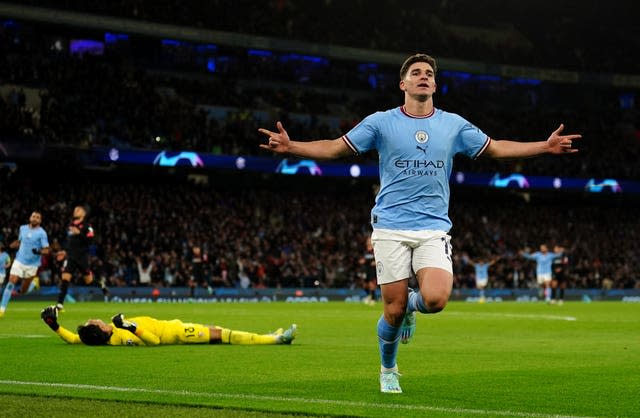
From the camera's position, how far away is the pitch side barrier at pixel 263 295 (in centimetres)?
3894

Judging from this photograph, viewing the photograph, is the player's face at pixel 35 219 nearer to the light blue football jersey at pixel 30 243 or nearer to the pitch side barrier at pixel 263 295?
the light blue football jersey at pixel 30 243

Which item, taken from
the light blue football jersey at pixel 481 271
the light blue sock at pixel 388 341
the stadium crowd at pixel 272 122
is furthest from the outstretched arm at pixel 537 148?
the light blue football jersey at pixel 481 271

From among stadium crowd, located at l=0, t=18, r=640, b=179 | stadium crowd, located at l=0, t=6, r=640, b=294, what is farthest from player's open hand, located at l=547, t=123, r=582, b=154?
stadium crowd, located at l=0, t=18, r=640, b=179

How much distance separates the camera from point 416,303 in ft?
29.2

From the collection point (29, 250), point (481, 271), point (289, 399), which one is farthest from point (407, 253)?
point (481, 271)

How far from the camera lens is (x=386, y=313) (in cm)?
898

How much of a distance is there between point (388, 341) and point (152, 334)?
6.06m

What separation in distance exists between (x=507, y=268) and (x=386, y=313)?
148 ft

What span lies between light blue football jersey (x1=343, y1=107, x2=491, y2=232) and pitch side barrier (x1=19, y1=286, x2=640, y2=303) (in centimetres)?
3018

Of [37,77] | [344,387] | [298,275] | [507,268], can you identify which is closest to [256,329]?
[344,387]

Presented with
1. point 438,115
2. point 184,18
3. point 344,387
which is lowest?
point 344,387

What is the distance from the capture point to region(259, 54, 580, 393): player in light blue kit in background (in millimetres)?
8789

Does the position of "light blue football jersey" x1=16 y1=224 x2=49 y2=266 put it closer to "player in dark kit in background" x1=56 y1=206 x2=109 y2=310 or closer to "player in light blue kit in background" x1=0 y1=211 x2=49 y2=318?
"player in light blue kit in background" x1=0 y1=211 x2=49 y2=318

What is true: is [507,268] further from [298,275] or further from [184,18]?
[184,18]
